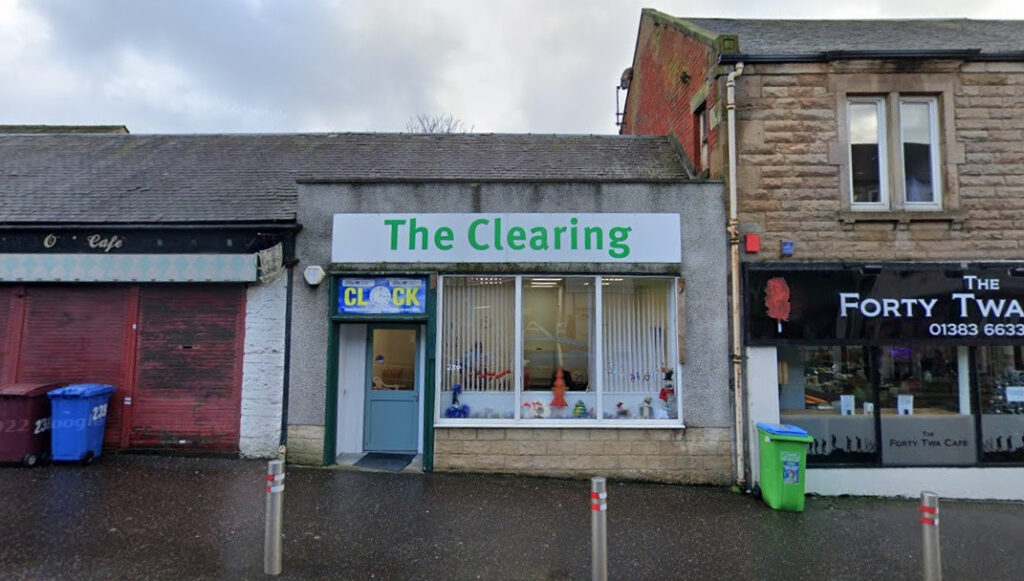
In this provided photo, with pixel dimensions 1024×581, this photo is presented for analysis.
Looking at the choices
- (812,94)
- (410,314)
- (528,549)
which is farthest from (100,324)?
(812,94)

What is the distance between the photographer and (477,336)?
7.55m

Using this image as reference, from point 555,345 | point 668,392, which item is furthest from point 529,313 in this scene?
point 668,392

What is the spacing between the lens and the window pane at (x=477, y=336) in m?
7.50

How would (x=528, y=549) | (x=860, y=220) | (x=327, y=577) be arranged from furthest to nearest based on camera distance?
(x=860, y=220) < (x=528, y=549) < (x=327, y=577)

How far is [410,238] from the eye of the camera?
7426mm

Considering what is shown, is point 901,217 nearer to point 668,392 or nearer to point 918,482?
point 918,482

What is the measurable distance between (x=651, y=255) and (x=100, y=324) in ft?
28.4

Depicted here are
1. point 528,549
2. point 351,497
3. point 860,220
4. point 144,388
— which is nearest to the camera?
point 528,549

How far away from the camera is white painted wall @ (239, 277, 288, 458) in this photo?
7461 mm

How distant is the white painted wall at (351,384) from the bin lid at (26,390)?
408cm

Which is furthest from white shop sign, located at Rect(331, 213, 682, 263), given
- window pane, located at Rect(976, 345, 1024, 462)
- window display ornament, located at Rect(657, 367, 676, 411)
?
window pane, located at Rect(976, 345, 1024, 462)

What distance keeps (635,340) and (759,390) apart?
1.81 meters

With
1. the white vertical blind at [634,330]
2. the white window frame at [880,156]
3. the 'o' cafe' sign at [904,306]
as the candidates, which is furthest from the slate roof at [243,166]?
the 'o' cafe' sign at [904,306]

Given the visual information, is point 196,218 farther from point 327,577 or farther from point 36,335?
point 327,577
